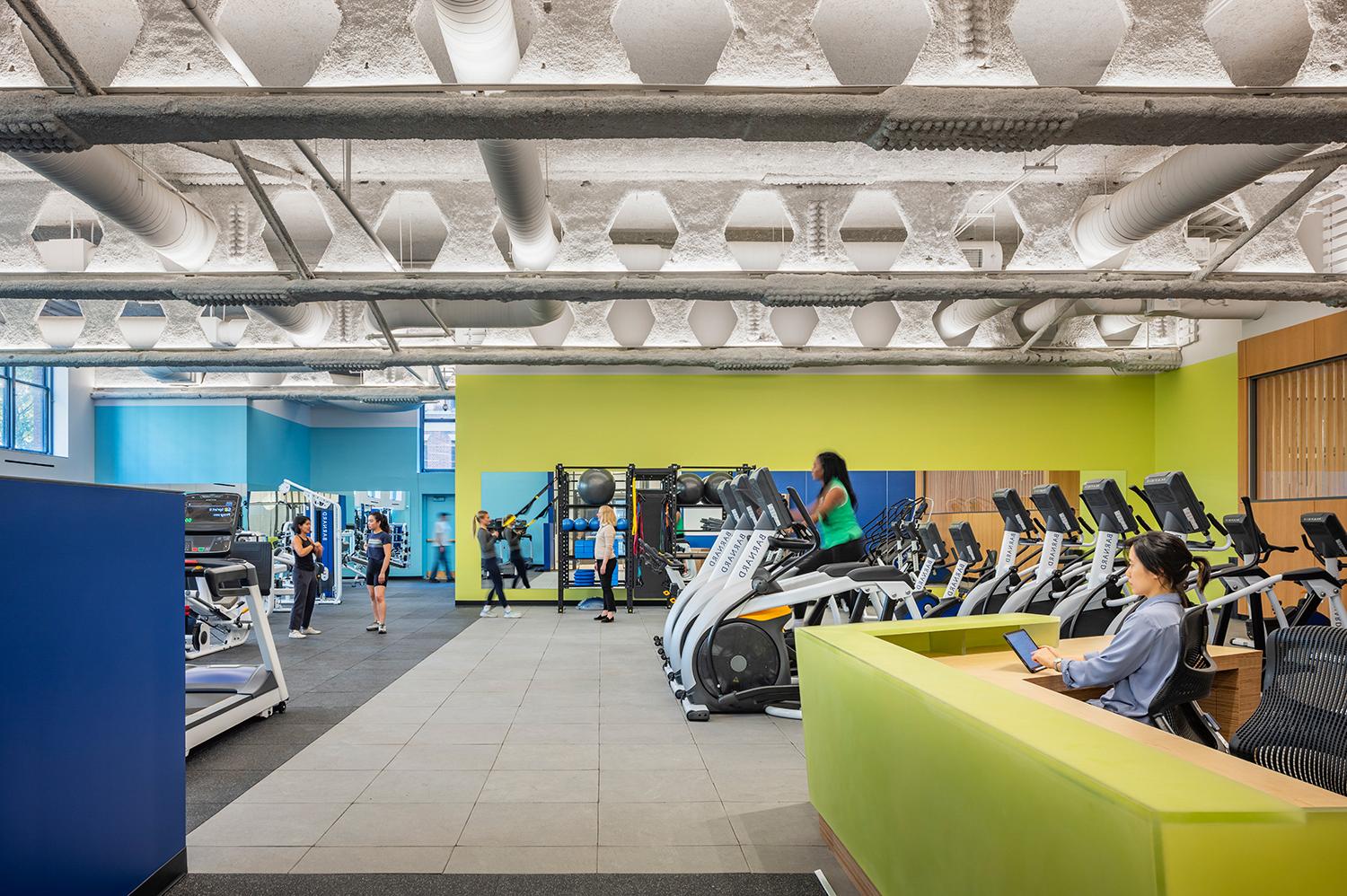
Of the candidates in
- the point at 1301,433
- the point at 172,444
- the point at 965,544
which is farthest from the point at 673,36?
the point at 172,444

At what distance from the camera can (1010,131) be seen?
14.9ft

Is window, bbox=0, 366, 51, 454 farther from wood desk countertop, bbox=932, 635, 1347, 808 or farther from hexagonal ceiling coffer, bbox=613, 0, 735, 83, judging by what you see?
wood desk countertop, bbox=932, 635, 1347, 808

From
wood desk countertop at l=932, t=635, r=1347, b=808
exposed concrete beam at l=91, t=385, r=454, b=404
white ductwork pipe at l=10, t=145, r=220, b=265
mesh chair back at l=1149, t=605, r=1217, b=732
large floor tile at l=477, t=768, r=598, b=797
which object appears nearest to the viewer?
wood desk countertop at l=932, t=635, r=1347, b=808

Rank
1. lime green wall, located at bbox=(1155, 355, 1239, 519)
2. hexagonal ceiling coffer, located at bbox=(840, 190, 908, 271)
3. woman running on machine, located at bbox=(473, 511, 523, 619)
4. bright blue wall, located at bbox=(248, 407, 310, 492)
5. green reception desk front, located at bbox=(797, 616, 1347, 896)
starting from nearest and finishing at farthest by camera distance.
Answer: green reception desk front, located at bbox=(797, 616, 1347, 896)
hexagonal ceiling coffer, located at bbox=(840, 190, 908, 271)
lime green wall, located at bbox=(1155, 355, 1239, 519)
woman running on machine, located at bbox=(473, 511, 523, 619)
bright blue wall, located at bbox=(248, 407, 310, 492)

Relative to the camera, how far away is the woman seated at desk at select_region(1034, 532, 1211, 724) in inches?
113

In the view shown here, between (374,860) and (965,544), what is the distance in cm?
611

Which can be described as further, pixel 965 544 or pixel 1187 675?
pixel 965 544

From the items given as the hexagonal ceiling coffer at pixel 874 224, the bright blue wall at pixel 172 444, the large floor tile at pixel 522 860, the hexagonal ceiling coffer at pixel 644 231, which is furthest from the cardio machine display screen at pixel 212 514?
the bright blue wall at pixel 172 444

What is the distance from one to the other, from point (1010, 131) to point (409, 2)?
3.20 meters

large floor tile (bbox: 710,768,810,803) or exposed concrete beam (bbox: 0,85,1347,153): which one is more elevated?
exposed concrete beam (bbox: 0,85,1347,153)

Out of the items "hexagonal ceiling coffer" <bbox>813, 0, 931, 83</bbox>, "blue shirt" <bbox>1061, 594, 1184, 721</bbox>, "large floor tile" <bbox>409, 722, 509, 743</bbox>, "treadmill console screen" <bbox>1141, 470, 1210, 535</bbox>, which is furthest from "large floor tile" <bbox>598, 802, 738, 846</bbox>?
"hexagonal ceiling coffer" <bbox>813, 0, 931, 83</bbox>

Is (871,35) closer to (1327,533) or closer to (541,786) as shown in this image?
(1327,533)

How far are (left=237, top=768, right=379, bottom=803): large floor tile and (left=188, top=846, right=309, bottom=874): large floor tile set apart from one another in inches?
21.9

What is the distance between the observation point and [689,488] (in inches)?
452
